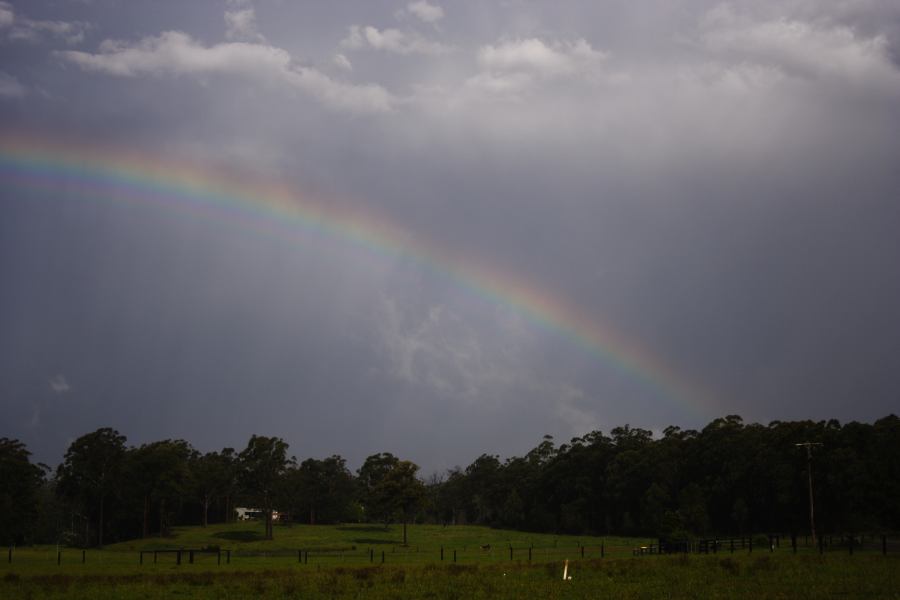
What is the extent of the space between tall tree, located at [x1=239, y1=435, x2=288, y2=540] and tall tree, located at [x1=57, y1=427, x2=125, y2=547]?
18.7 metres

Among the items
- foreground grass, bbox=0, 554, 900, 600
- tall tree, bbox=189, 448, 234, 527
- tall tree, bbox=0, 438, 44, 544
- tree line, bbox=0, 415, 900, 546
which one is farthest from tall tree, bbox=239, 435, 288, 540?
foreground grass, bbox=0, 554, 900, 600

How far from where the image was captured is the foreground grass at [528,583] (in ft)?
99.2

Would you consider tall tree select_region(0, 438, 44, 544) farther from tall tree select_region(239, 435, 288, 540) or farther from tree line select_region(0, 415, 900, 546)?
tall tree select_region(239, 435, 288, 540)

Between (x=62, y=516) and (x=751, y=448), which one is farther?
(x=62, y=516)

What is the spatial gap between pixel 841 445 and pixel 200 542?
271 feet

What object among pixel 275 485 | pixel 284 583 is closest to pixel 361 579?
pixel 284 583

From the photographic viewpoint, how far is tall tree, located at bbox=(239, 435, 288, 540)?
120 meters

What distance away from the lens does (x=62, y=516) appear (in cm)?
19475

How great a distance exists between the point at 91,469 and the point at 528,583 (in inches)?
4058

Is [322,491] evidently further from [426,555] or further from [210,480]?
[426,555]

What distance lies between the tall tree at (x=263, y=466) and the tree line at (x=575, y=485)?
8.1 inches

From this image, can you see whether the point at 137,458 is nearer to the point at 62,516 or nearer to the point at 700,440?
the point at 700,440

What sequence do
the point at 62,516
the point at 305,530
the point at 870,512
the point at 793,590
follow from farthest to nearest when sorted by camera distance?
1. the point at 62,516
2. the point at 305,530
3. the point at 870,512
4. the point at 793,590

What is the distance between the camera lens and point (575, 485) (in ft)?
450
